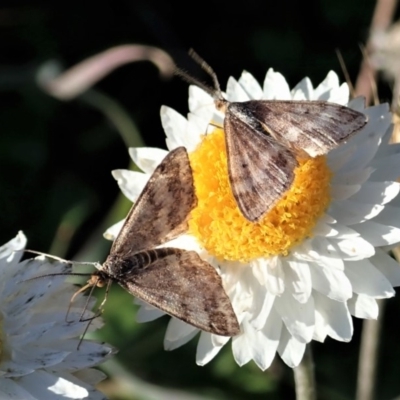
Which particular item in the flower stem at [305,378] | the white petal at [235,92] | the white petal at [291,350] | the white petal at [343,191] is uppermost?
the white petal at [235,92]

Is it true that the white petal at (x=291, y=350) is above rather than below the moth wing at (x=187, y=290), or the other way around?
below

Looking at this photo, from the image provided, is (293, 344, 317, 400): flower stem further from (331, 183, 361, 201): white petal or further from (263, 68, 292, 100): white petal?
(263, 68, 292, 100): white petal

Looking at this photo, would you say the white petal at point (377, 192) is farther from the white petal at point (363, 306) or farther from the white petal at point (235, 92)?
the white petal at point (235, 92)

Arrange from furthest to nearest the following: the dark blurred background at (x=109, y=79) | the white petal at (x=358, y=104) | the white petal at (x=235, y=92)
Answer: the dark blurred background at (x=109, y=79) < the white petal at (x=235, y=92) < the white petal at (x=358, y=104)

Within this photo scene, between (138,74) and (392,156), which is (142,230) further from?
(138,74)

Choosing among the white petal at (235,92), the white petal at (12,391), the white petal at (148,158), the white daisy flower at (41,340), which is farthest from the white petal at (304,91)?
the white petal at (12,391)

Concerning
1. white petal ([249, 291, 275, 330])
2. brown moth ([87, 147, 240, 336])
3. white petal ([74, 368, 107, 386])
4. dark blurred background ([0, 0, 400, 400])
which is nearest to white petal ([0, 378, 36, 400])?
white petal ([74, 368, 107, 386])

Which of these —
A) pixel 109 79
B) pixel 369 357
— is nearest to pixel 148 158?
pixel 369 357
